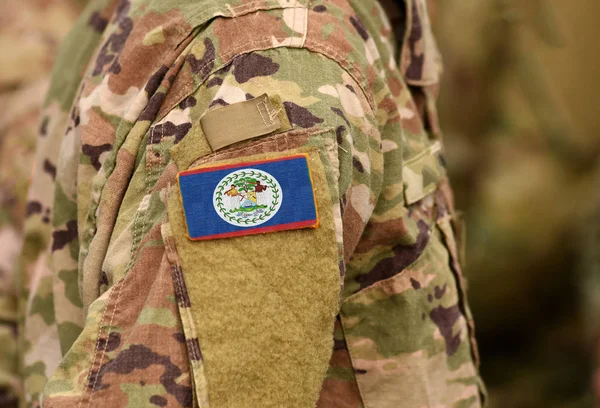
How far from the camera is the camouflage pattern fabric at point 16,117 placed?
931 millimetres

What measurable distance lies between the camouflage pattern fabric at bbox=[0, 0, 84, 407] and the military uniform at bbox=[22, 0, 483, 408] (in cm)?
19

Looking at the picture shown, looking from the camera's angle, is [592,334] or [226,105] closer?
[226,105]

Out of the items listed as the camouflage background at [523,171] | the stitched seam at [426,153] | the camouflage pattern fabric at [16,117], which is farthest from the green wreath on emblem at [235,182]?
the camouflage background at [523,171]

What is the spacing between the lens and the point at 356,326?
2.40ft

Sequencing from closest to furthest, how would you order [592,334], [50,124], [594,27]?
[50,124], [592,334], [594,27]

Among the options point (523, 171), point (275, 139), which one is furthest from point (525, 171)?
point (275, 139)

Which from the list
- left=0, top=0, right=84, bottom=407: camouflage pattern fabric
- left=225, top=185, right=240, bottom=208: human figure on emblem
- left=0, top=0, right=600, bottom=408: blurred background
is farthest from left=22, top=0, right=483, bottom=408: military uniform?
left=0, top=0, right=600, bottom=408: blurred background

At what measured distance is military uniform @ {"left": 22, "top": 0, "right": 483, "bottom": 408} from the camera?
548 mm

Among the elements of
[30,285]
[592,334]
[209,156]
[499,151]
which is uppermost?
[209,156]

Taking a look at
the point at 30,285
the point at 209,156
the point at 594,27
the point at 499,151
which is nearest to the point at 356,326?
the point at 209,156

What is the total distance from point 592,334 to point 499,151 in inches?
36.1

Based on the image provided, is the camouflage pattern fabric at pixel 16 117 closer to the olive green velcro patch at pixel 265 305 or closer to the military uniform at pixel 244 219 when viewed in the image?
the military uniform at pixel 244 219

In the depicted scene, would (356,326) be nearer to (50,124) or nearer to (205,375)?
(205,375)

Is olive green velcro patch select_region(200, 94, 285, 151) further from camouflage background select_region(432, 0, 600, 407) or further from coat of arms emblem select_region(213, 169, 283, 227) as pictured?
camouflage background select_region(432, 0, 600, 407)
